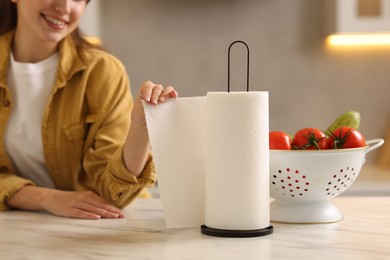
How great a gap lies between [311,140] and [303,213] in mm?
140

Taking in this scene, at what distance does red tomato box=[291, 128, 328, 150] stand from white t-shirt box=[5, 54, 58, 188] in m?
0.85

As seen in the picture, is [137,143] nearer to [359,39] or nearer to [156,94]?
[156,94]

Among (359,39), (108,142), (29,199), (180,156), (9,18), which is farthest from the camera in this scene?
(359,39)

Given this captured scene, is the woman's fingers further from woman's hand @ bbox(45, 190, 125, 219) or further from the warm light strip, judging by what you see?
the warm light strip

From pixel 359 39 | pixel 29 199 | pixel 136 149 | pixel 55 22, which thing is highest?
pixel 55 22

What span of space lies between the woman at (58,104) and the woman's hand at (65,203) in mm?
111

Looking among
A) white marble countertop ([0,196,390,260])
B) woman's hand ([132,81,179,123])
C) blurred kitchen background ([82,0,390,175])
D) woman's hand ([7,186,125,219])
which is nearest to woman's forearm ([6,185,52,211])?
woman's hand ([7,186,125,219])

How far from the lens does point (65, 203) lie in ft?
5.22

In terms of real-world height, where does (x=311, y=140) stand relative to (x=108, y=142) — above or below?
above

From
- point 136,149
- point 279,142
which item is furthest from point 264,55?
point 279,142

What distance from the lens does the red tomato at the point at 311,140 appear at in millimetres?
1344

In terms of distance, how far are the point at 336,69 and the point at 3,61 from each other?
198 centimetres

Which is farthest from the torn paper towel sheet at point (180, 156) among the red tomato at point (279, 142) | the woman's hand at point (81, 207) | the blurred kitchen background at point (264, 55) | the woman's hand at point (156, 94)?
the blurred kitchen background at point (264, 55)

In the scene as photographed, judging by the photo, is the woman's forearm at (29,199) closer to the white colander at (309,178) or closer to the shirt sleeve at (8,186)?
the shirt sleeve at (8,186)
